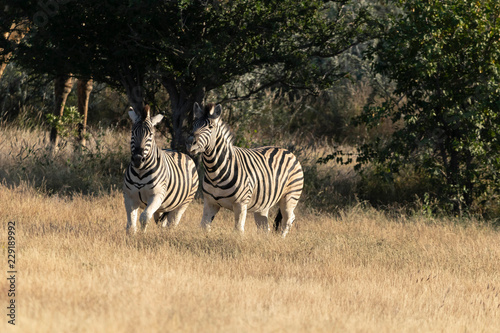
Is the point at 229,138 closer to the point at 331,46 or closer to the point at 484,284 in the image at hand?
the point at 484,284

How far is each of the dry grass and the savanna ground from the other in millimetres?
18

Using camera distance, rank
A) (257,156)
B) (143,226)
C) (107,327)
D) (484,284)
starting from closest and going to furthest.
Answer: (107,327)
(484,284)
(143,226)
(257,156)

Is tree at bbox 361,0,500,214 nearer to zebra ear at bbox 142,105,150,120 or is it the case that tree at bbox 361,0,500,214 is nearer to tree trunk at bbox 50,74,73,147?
zebra ear at bbox 142,105,150,120

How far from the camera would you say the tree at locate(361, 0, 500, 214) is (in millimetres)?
11523

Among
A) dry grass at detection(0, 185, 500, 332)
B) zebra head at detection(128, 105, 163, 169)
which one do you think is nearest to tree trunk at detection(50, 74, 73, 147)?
dry grass at detection(0, 185, 500, 332)

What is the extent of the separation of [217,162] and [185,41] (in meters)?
5.06

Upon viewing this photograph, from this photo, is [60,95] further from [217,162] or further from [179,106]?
[217,162]

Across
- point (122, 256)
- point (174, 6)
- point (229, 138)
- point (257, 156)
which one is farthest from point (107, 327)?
point (174, 6)

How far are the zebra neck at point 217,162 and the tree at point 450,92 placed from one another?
14.8 feet

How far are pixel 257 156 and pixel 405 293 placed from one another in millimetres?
3422

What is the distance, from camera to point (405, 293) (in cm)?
646

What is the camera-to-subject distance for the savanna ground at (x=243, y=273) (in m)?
5.12

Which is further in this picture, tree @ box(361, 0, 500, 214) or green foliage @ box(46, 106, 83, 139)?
green foliage @ box(46, 106, 83, 139)

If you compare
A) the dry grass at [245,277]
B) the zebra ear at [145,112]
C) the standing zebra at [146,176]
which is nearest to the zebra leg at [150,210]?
the standing zebra at [146,176]
